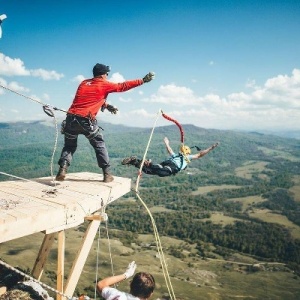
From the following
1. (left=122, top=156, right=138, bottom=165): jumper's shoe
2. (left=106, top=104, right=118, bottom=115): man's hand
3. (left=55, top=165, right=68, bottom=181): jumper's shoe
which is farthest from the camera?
(left=122, top=156, right=138, bottom=165): jumper's shoe

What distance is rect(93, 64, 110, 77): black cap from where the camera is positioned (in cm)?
676

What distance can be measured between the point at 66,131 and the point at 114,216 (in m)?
155

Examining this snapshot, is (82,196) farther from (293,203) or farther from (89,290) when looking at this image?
(293,203)

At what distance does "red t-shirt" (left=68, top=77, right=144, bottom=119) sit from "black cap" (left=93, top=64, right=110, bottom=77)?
5.1 inches

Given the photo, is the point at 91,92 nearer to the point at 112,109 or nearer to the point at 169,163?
the point at 112,109

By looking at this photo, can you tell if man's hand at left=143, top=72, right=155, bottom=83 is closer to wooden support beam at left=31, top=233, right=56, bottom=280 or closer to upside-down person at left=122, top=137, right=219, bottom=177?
upside-down person at left=122, top=137, right=219, bottom=177

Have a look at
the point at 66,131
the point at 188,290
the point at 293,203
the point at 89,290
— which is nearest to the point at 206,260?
the point at 188,290

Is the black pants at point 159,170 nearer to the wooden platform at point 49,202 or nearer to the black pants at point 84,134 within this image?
the wooden platform at point 49,202

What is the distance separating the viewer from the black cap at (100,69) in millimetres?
6762

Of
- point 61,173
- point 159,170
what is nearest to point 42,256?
point 61,173

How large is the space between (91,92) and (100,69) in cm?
55

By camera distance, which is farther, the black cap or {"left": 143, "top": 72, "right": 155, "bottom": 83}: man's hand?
the black cap

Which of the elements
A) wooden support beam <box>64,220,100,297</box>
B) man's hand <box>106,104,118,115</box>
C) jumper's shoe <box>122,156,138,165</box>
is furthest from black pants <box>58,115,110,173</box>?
wooden support beam <box>64,220,100,297</box>

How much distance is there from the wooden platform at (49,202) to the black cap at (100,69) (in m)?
2.49
